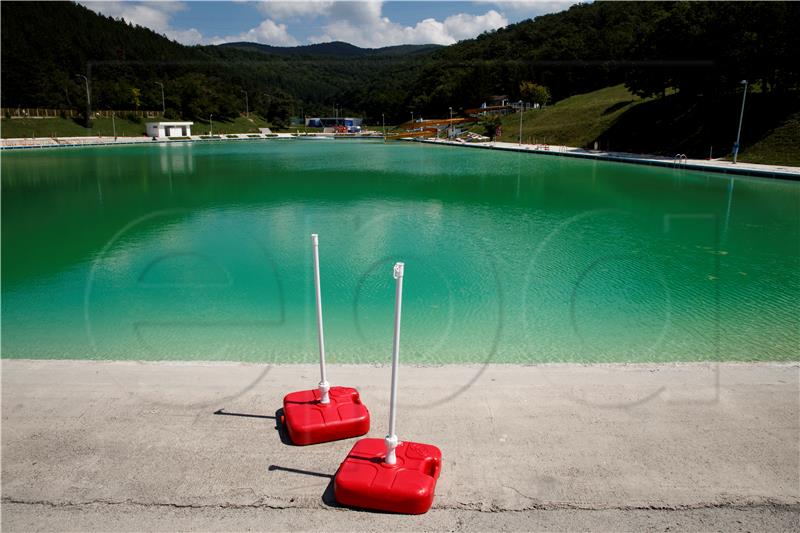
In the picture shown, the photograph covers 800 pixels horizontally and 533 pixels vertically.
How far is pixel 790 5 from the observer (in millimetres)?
28781

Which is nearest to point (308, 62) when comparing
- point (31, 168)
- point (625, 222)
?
point (31, 168)

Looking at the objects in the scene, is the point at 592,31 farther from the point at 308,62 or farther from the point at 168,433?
the point at 308,62

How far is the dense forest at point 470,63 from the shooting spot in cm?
3156

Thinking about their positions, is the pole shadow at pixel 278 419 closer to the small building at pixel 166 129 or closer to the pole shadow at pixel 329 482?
the pole shadow at pixel 329 482

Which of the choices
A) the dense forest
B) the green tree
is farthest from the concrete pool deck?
the green tree

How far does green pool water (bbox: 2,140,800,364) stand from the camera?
263 inches

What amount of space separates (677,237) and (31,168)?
33.9 meters

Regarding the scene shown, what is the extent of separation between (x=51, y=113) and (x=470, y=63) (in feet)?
246

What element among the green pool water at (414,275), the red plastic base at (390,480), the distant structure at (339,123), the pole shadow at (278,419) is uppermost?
the distant structure at (339,123)

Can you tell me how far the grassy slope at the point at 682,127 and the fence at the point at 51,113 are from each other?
59.4 meters

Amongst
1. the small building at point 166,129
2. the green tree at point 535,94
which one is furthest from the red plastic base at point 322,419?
the green tree at point 535,94

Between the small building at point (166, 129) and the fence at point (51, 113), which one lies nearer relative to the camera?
the fence at point (51, 113)

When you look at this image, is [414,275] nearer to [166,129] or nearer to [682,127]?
[682,127]

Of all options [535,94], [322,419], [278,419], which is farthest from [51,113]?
[322,419]
